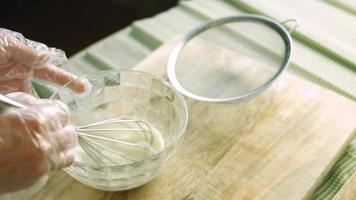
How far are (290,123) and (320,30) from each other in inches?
10.5

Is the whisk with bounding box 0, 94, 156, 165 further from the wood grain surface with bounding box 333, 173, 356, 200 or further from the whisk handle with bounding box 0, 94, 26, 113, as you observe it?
the wood grain surface with bounding box 333, 173, 356, 200

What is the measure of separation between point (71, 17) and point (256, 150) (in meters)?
0.99

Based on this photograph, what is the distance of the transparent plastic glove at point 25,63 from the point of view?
0.59m

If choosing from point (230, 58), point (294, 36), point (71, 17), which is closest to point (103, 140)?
point (230, 58)

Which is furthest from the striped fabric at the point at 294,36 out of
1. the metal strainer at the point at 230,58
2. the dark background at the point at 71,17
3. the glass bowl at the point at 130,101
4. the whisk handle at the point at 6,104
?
the dark background at the point at 71,17

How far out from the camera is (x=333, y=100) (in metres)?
0.66

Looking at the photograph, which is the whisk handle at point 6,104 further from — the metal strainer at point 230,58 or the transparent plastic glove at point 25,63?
the metal strainer at point 230,58

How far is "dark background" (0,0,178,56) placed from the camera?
→ 138 centimetres

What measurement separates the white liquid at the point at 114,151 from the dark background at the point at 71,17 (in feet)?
2.69

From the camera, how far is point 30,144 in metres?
0.45

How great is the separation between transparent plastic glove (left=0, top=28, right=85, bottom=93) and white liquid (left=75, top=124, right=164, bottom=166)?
87 millimetres

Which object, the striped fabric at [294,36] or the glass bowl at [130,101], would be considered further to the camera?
the striped fabric at [294,36]

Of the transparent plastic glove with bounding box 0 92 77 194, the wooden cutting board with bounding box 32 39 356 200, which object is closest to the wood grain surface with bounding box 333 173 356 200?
the wooden cutting board with bounding box 32 39 356 200

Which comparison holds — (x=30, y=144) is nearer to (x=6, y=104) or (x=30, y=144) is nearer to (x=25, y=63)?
(x=6, y=104)
